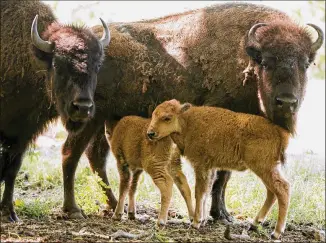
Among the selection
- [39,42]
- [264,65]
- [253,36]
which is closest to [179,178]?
[264,65]

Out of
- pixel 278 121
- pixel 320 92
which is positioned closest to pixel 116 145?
pixel 278 121

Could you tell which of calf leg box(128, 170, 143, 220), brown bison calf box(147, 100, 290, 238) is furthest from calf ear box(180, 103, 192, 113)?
calf leg box(128, 170, 143, 220)

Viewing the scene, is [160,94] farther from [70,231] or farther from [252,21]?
[70,231]

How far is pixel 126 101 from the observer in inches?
345

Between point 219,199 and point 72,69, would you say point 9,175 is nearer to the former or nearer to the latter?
point 72,69

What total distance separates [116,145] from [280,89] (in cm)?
188

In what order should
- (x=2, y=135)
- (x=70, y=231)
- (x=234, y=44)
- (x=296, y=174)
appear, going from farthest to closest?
(x=296, y=174) < (x=234, y=44) < (x=2, y=135) < (x=70, y=231)

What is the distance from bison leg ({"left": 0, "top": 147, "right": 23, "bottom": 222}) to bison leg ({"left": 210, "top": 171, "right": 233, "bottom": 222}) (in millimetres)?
2347

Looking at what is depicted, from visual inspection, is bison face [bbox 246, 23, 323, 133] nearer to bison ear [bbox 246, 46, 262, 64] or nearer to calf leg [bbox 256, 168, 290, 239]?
bison ear [bbox 246, 46, 262, 64]

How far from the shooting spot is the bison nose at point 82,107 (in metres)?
7.19

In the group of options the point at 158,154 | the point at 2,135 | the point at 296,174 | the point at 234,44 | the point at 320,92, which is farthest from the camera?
the point at 320,92

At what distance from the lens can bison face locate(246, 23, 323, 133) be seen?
7.39 meters

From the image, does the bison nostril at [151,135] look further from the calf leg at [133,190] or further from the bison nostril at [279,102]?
the bison nostril at [279,102]

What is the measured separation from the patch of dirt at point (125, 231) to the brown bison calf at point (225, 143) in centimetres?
32
